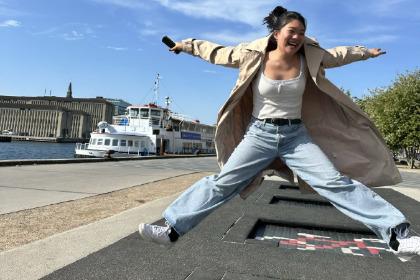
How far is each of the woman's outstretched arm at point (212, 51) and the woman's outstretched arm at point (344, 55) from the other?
59 cm

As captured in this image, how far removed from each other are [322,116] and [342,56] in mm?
445

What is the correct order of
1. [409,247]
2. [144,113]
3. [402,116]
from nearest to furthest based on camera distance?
[409,247] → [402,116] → [144,113]

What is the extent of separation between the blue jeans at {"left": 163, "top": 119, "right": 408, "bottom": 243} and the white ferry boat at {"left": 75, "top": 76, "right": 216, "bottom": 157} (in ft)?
103

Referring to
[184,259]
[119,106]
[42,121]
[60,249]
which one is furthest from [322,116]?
[119,106]

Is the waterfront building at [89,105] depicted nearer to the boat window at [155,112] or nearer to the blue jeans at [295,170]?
the boat window at [155,112]

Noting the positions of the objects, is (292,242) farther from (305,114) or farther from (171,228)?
(171,228)

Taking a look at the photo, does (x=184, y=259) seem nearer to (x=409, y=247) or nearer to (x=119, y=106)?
(x=409, y=247)

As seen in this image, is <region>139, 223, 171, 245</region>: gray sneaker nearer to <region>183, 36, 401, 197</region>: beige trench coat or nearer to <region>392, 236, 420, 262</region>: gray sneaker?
<region>183, 36, 401, 197</region>: beige trench coat

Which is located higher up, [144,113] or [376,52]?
[144,113]

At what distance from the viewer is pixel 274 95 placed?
3.06 metres

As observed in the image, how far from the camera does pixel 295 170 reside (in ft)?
10.0

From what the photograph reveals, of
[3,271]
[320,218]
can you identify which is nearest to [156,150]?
[320,218]

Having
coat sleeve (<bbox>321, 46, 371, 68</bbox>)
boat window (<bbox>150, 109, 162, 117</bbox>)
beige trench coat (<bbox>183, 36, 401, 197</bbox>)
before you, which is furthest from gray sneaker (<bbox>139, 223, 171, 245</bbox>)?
boat window (<bbox>150, 109, 162, 117</bbox>)

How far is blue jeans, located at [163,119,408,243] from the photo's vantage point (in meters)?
2.73
